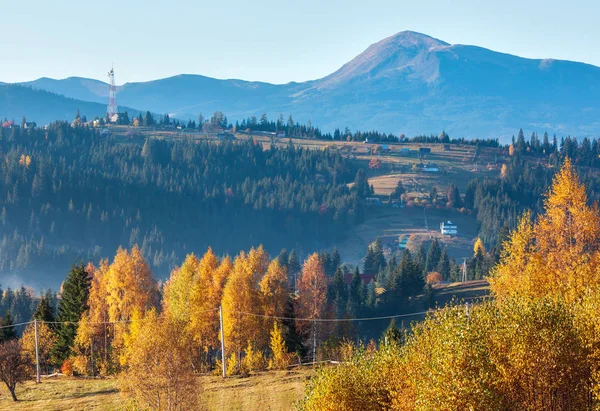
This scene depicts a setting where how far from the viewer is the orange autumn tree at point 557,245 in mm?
58281

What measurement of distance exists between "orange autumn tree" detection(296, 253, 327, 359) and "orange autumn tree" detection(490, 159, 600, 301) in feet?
94.5

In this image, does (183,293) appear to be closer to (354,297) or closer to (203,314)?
(203,314)

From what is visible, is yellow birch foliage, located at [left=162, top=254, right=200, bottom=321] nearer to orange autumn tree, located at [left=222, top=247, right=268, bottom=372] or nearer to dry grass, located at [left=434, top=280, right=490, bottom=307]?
orange autumn tree, located at [left=222, top=247, right=268, bottom=372]

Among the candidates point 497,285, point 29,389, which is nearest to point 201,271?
point 29,389

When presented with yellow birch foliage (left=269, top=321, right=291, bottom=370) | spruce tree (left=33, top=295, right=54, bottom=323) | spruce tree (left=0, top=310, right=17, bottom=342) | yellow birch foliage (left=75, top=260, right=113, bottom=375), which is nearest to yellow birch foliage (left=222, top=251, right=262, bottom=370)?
yellow birch foliage (left=269, top=321, right=291, bottom=370)

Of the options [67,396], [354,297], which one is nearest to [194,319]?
[67,396]

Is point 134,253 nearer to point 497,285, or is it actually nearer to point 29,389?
point 29,389

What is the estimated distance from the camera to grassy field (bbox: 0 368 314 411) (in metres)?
59.7

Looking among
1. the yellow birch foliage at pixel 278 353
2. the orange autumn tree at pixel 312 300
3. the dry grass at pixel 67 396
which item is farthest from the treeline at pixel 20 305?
the yellow birch foliage at pixel 278 353

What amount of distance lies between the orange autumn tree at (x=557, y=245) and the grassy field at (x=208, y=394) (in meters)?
17.0

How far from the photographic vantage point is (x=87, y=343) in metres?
84.2

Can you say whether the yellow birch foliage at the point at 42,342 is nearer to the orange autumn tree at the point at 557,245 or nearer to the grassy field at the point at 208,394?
the grassy field at the point at 208,394

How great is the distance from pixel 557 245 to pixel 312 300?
140 ft

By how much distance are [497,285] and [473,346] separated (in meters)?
28.1
